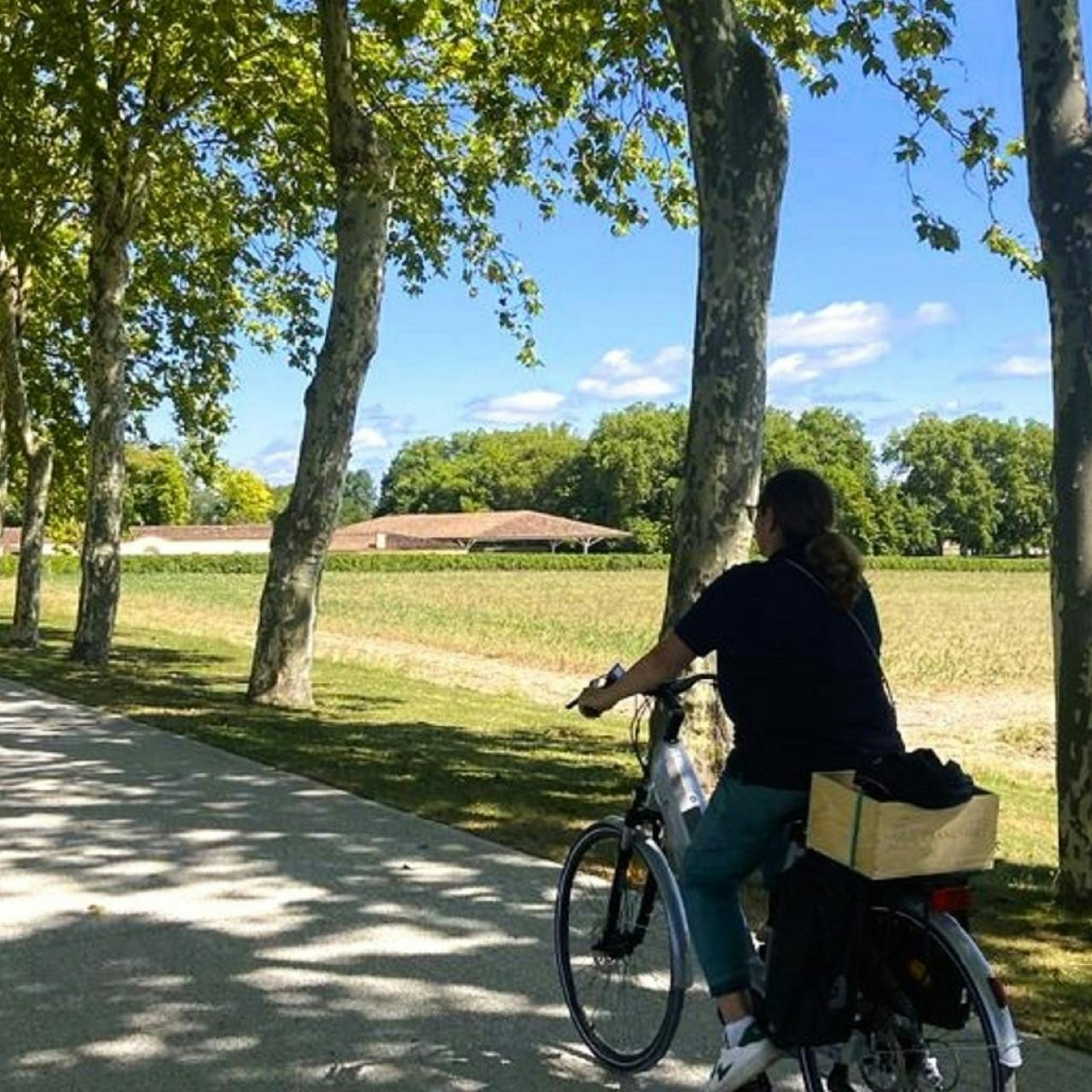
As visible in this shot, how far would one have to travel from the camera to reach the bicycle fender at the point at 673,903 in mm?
4180

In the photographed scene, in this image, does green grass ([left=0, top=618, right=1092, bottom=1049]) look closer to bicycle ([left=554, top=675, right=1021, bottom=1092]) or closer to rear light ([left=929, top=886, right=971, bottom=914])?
bicycle ([left=554, top=675, right=1021, bottom=1092])

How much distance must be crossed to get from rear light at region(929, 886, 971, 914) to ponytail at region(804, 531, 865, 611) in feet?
2.55

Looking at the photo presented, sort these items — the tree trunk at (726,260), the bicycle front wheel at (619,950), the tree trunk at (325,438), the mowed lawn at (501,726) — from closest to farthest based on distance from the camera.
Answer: the bicycle front wheel at (619,950) < the mowed lawn at (501,726) < the tree trunk at (726,260) < the tree trunk at (325,438)

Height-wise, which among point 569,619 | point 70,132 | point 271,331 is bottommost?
point 569,619

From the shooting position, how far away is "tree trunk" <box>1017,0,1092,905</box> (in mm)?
6551

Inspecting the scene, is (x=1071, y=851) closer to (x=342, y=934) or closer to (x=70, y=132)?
(x=342, y=934)

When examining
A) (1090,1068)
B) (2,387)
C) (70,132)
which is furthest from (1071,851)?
(2,387)

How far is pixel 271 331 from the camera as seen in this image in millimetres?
28906

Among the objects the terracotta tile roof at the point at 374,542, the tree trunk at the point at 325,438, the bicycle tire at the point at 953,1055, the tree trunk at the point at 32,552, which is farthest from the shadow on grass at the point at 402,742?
the terracotta tile roof at the point at 374,542

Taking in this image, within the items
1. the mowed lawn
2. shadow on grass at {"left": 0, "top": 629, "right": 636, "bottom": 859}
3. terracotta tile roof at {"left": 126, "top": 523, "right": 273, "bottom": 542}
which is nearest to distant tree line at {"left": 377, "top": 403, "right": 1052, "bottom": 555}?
terracotta tile roof at {"left": 126, "top": 523, "right": 273, "bottom": 542}

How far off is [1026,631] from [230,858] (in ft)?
127

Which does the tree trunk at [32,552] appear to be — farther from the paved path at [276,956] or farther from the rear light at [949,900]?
the rear light at [949,900]

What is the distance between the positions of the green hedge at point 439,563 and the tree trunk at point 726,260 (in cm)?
7911

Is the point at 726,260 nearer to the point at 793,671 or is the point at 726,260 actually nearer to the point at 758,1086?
the point at 793,671
